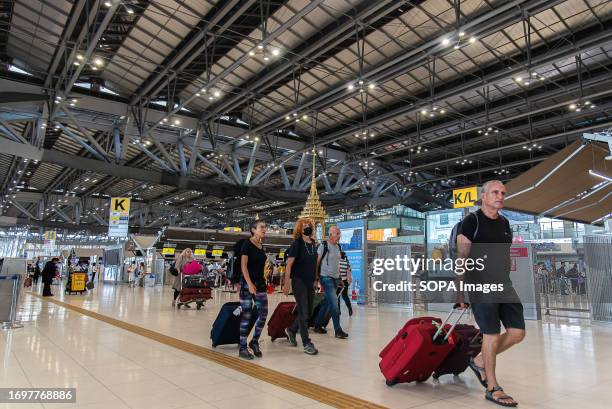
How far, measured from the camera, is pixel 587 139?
974 cm

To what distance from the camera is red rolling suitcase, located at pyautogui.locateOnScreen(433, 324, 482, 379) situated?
3.98 m

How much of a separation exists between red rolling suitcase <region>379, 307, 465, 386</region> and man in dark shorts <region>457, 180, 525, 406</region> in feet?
1.07

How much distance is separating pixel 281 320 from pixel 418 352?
2.94 meters

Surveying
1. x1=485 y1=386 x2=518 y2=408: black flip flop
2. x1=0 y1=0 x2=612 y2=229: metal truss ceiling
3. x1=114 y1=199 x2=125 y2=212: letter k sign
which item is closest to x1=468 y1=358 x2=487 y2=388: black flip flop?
x1=485 y1=386 x2=518 y2=408: black flip flop

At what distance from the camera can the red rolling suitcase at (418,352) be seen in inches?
145

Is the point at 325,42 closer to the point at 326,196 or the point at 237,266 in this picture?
the point at 237,266

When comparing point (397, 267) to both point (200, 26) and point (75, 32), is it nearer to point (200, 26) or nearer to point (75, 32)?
point (200, 26)

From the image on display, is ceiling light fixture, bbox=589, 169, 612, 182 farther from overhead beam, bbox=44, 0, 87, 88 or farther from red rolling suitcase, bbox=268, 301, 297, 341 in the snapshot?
overhead beam, bbox=44, 0, 87, 88

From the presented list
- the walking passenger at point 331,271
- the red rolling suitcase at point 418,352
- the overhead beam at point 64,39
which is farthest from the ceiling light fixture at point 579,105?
the overhead beam at point 64,39

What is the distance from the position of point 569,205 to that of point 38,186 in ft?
125

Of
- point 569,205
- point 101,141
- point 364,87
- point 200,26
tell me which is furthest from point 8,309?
point 101,141

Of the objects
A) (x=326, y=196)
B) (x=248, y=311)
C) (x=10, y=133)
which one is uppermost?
(x=10, y=133)

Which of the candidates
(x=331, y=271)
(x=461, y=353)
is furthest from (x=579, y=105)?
(x=461, y=353)

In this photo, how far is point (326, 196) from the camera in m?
26.2
